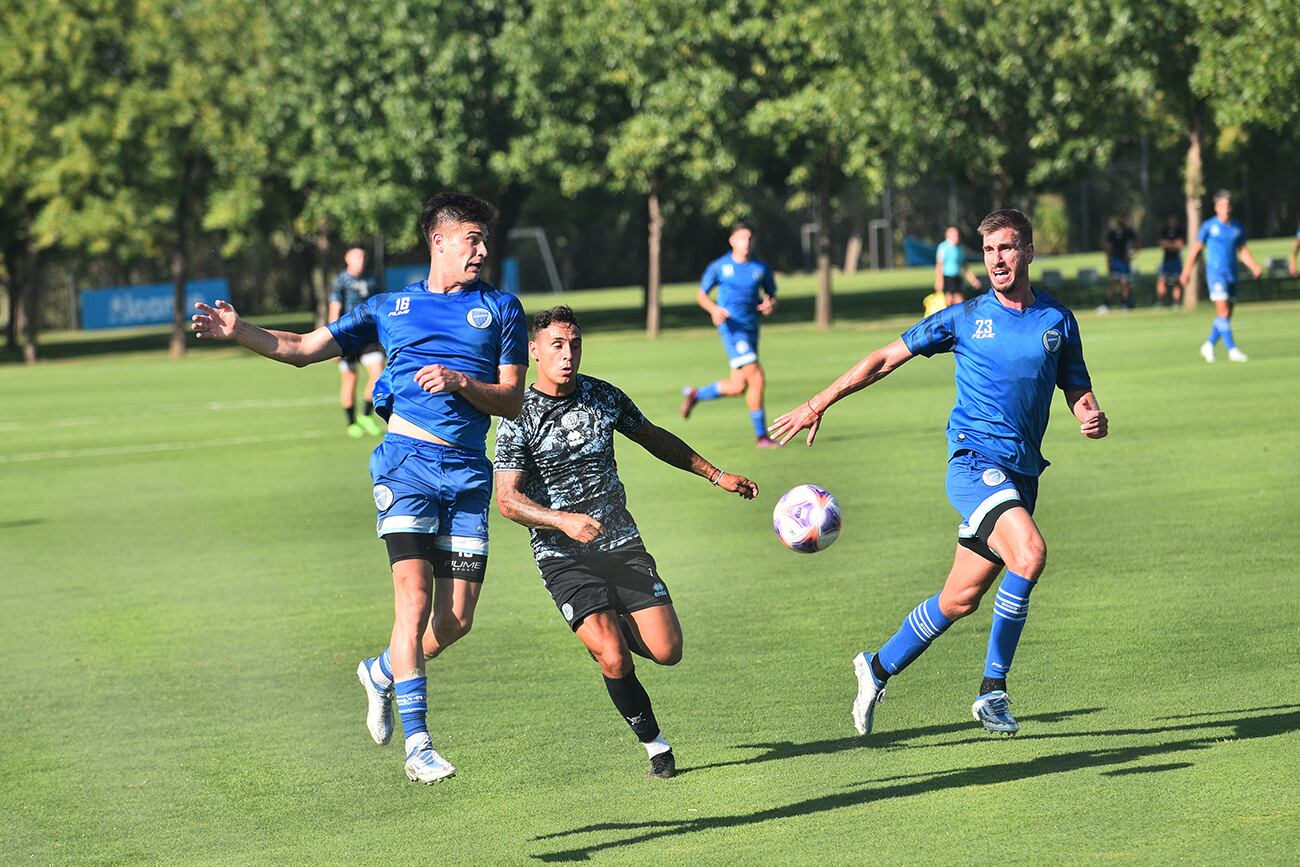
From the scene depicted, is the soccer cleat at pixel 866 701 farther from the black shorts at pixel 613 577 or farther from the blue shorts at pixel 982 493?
the black shorts at pixel 613 577

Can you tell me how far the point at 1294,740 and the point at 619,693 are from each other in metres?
2.77

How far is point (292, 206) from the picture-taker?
5750 cm

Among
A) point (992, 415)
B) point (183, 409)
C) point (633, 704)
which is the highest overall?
point (992, 415)

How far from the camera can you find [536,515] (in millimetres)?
7355

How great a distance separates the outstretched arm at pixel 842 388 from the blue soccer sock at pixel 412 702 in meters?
2.00

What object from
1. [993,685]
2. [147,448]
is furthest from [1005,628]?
[147,448]

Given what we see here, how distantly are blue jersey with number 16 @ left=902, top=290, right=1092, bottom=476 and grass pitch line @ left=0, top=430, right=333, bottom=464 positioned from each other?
17047 millimetres

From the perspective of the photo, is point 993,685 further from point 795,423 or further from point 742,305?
point 742,305

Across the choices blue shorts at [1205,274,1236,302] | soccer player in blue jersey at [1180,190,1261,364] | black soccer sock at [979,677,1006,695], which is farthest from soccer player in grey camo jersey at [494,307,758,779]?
soccer player in blue jersey at [1180,190,1261,364]

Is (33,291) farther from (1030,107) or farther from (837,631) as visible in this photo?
(837,631)

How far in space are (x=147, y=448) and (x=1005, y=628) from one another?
18.5m

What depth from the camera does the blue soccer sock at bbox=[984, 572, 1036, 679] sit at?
26.1 ft

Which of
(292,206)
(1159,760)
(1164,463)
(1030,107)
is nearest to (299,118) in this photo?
(292,206)

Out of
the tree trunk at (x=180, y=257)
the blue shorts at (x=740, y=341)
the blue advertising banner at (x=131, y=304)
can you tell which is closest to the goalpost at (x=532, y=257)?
the blue advertising banner at (x=131, y=304)
